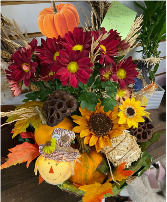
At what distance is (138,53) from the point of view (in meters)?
1.15

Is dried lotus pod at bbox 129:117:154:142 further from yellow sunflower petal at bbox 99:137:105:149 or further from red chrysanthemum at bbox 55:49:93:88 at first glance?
red chrysanthemum at bbox 55:49:93:88

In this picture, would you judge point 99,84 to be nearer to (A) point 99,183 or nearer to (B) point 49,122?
(B) point 49,122

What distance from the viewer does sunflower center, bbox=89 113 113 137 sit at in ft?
1.89

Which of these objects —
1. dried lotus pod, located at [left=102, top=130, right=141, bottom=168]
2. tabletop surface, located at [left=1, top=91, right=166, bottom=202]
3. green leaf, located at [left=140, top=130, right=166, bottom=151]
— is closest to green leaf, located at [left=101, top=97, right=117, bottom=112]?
dried lotus pod, located at [left=102, top=130, right=141, bottom=168]

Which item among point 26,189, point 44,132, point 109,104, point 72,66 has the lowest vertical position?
point 26,189

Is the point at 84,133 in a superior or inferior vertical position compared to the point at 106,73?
inferior

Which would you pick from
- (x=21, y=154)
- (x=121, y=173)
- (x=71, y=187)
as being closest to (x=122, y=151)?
(x=121, y=173)

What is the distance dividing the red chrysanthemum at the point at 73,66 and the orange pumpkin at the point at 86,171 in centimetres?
26

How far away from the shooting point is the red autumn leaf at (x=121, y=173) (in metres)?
0.56

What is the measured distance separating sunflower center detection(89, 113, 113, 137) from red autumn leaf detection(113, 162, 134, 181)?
10cm

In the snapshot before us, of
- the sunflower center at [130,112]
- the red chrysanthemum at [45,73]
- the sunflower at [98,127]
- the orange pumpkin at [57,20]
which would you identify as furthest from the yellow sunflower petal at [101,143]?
the orange pumpkin at [57,20]

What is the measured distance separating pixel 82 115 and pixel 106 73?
0.15 m

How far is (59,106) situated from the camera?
50 cm

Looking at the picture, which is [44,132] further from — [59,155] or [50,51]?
[50,51]
